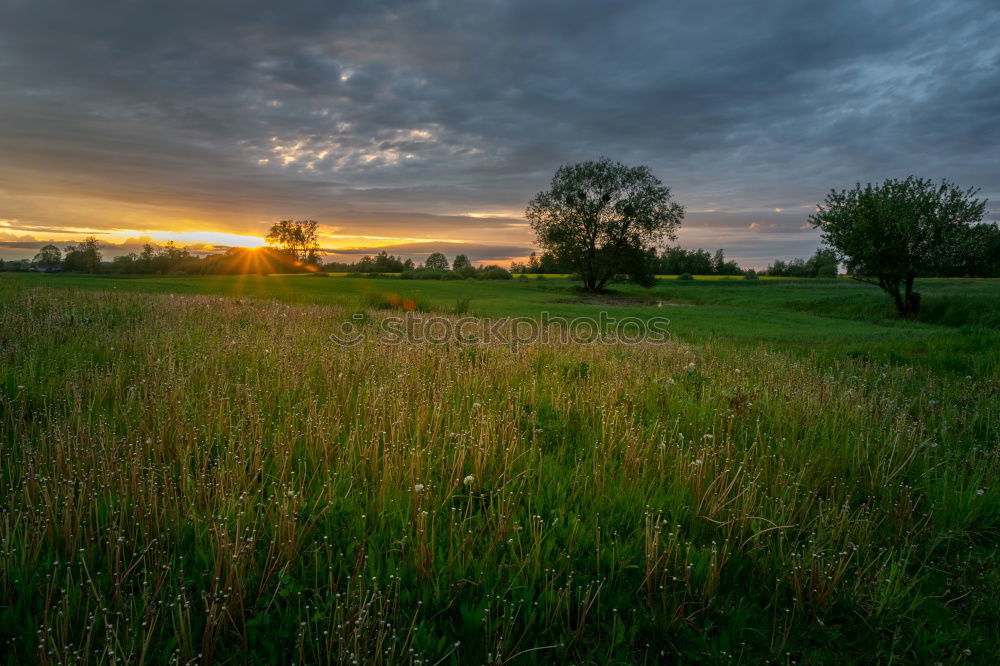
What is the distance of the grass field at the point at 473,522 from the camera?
3160 mm

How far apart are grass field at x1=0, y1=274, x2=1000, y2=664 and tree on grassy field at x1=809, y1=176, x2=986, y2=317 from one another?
3029cm

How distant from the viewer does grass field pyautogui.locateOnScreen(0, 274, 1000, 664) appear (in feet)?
10.4

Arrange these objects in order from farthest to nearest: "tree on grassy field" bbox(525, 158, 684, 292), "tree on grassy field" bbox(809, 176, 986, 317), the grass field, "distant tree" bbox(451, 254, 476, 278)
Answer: "distant tree" bbox(451, 254, 476, 278)
"tree on grassy field" bbox(525, 158, 684, 292)
"tree on grassy field" bbox(809, 176, 986, 317)
the grass field

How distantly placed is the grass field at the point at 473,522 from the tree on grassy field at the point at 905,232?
30.3 meters

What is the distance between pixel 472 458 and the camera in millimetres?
5223

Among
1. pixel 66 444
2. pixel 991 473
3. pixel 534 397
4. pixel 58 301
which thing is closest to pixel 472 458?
pixel 534 397

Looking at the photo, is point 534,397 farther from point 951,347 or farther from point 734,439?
point 951,347

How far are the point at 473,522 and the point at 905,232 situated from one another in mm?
38918

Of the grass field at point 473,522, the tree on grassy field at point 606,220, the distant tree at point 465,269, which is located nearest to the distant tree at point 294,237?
the distant tree at point 465,269

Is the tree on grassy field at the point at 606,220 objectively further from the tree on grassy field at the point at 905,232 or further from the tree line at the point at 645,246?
the tree on grassy field at the point at 905,232

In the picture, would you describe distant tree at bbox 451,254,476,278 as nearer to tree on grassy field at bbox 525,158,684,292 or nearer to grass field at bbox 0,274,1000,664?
tree on grassy field at bbox 525,158,684,292

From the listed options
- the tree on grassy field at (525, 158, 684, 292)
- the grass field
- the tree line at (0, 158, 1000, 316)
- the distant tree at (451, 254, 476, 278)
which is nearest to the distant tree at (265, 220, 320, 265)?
the tree line at (0, 158, 1000, 316)

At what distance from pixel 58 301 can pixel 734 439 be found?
59.9 feet

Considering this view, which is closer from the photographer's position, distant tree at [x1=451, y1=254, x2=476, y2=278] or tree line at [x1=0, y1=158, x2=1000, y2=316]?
tree line at [x1=0, y1=158, x2=1000, y2=316]
